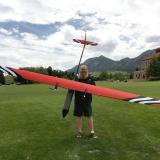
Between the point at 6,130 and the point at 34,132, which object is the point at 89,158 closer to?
the point at 34,132

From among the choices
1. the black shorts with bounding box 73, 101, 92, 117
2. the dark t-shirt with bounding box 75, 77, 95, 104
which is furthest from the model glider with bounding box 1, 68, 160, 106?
the black shorts with bounding box 73, 101, 92, 117

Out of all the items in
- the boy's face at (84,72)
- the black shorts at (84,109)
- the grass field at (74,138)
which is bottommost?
the grass field at (74,138)

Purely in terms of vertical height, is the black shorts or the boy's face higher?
the boy's face

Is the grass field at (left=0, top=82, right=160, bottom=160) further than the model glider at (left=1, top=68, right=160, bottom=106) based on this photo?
No

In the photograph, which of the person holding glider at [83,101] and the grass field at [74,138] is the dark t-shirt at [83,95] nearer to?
the person holding glider at [83,101]

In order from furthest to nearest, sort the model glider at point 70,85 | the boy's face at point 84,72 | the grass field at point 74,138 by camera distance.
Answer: the boy's face at point 84,72 < the model glider at point 70,85 < the grass field at point 74,138

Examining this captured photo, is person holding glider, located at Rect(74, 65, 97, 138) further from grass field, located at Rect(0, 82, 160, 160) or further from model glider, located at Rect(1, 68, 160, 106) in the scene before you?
model glider, located at Rect(1, 68, 160, 106)

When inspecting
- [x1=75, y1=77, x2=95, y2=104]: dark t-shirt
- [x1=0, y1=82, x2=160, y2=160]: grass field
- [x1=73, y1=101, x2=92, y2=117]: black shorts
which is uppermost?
[x1=75, y1=77, x2=95, y2=104]: dark t-shirt

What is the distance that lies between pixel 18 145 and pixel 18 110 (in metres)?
7.54

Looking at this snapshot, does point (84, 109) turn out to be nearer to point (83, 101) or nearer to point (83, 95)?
point (83, 101)

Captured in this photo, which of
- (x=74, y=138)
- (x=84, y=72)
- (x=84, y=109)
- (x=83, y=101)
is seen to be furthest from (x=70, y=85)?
(x=74, y=138)

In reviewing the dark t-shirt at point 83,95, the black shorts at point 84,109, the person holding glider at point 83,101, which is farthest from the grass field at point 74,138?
the dark t-shirt at point 83,95

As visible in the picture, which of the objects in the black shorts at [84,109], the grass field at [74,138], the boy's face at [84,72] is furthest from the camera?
the black shorts at [84,109]

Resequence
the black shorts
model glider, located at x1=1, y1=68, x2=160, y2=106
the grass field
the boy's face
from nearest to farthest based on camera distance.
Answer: the grass field < model glider, located at x1=1, y1=68, x2=160, y2=106 < the boy's face < the black shorts
